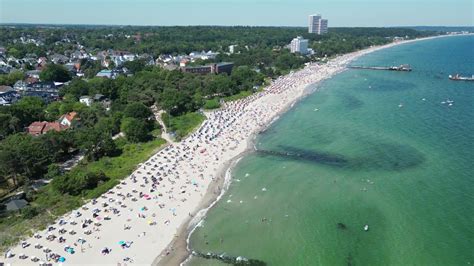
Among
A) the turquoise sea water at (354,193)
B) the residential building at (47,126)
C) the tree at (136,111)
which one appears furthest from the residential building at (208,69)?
the residential building at (47,126)

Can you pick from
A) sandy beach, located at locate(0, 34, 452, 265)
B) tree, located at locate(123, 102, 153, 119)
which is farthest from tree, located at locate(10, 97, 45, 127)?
sandy beach, located at locate(0, 34, 452, 265)

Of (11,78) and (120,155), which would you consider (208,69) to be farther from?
(120,155)

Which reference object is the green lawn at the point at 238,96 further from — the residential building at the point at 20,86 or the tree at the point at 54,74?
the residential building at the point at 20,86

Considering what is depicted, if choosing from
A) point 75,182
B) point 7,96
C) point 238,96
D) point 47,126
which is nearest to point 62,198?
point 75,182

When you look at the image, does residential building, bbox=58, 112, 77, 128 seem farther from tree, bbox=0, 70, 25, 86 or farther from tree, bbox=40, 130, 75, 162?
tree, bbox=0, 70, 25, 86

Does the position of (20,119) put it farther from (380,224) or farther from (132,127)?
(380,224)

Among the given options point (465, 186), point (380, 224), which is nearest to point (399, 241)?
point (380, 224)
